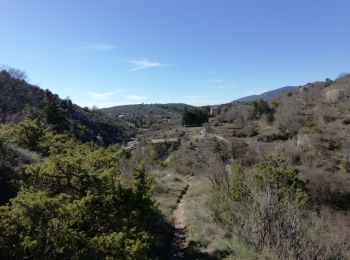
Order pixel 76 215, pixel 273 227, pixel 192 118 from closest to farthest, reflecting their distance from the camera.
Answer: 1. pixel 76 215
2. pixel 273 227
3. pixel 192 118

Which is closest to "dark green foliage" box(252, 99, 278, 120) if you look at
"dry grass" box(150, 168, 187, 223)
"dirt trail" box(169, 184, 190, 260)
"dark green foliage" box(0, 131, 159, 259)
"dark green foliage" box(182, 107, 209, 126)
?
"dark green foliage" box(182, 107, 209, 126)

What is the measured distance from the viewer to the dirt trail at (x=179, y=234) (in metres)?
12.2

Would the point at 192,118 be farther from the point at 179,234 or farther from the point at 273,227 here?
the point at 273,227

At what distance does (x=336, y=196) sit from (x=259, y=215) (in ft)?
68.1

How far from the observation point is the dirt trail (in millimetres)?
12155

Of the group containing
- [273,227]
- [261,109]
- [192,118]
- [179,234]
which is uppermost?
[261,109]

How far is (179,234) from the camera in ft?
A: 46.6

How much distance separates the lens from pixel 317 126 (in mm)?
51469

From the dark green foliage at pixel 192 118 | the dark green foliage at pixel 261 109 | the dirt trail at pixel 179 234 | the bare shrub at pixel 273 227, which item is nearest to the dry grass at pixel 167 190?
the dirt trail at pixel 179 234

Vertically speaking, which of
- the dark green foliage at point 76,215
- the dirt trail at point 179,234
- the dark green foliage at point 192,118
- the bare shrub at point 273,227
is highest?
the dark green foliage at point 192,118

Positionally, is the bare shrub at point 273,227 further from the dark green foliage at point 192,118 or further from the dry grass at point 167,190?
the dark green foliage at point 192,118

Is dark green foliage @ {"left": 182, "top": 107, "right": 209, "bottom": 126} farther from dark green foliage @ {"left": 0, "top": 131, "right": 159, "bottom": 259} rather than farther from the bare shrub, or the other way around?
dark green foliage @ {"left": 0, "top": 131, "right": 159, "bottom": 259}

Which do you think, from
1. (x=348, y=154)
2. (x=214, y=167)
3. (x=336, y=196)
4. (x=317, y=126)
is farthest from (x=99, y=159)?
(x=317, y=126)

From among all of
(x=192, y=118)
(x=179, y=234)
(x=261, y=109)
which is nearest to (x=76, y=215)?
(x=179, y=234)
